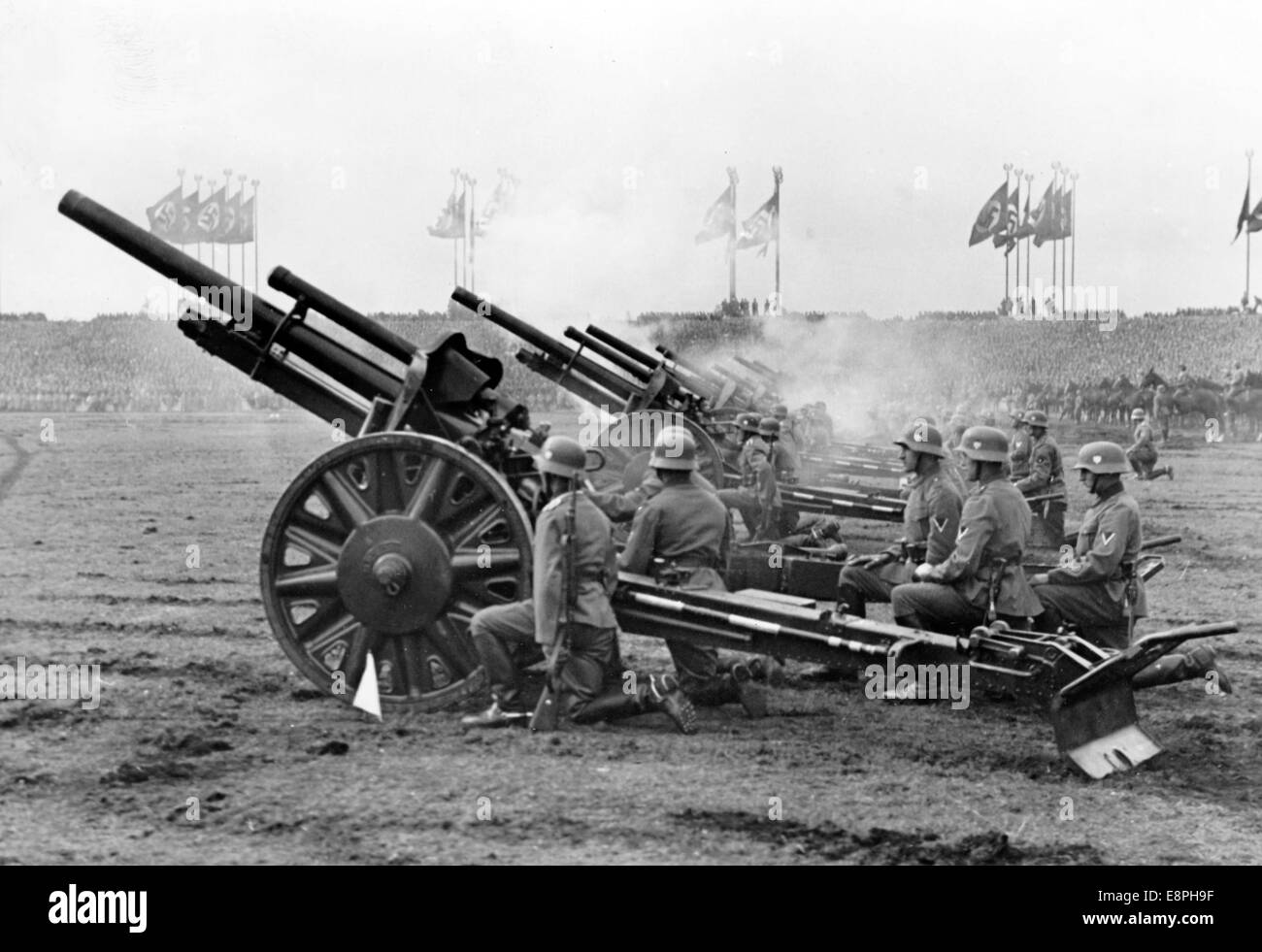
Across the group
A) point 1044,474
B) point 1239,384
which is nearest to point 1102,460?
point 1044,474

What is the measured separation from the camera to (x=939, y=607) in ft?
26.4

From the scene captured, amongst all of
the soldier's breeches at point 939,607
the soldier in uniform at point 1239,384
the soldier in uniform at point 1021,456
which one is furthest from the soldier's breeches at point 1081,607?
the soldier in uniform at point 1239,384

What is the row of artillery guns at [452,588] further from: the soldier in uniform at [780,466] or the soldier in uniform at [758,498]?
the soldier in uniform at [780,466]

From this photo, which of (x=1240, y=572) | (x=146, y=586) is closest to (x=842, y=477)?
(x=1240, y=572)

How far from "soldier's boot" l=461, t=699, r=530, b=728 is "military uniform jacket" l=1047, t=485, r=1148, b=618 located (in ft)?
9.44

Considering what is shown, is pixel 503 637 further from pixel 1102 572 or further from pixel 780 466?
pixel 780 466

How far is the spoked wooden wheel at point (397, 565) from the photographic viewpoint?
24.6 ft

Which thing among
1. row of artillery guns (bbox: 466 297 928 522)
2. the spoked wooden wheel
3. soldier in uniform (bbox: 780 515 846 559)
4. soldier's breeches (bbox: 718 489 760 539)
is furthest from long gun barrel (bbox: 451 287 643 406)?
the spoked wooden wheel

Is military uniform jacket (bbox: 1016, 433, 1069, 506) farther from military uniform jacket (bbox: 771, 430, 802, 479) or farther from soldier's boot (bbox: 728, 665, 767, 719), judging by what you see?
soldier's boot (bbox: 728, 665, 767, 719)

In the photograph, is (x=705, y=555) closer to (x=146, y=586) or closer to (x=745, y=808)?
(x=745, y=808)

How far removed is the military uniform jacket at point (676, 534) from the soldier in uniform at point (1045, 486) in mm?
6740

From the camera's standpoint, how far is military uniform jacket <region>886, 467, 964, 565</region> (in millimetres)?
8969

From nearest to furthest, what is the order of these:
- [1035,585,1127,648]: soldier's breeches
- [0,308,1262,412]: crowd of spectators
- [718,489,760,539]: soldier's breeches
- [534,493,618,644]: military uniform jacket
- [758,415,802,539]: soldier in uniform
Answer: [534,493,618,644]: military uniform jacket
[1035,585,1127,648]: soldier's breeches
[718,489,760,539]: soldier's breeches
[758,415,802,539]: soldier in uniform
[0,308,1262,412]: crowd of spectators

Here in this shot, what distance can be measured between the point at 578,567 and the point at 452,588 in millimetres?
647
